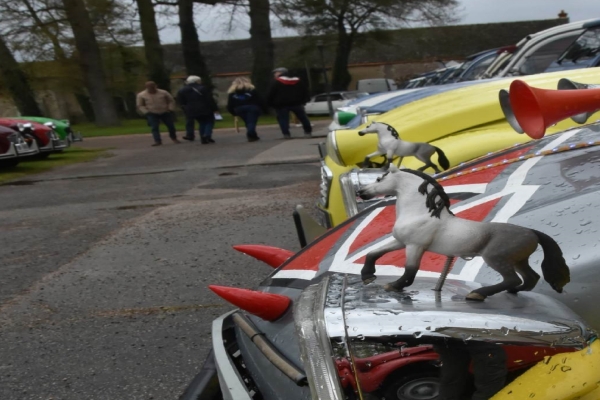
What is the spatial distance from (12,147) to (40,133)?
172cm

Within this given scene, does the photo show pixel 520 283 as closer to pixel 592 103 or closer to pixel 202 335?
pixel 592 103

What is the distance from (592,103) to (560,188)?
0.33m

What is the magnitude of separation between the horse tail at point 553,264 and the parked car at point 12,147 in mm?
10907

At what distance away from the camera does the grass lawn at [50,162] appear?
38.1 ft

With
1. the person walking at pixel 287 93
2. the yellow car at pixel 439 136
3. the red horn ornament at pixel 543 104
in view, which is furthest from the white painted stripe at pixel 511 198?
the person walking at pixel 287 93

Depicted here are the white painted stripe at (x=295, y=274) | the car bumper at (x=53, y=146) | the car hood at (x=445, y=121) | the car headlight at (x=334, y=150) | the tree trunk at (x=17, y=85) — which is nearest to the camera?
the white painted stripe at (x=295, y=274)

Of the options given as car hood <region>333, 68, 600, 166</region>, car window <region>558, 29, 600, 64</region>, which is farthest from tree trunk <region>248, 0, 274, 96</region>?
car hood <region>333, 68, 600, 166</region>

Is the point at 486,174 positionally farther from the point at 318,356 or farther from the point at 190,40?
the point at 190,40

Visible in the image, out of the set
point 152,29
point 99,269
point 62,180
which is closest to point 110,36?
point 152,29

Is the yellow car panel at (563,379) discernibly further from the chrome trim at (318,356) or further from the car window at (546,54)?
the car window at (546,54)

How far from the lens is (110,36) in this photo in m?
27.5

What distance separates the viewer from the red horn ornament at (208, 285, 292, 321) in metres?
1.75

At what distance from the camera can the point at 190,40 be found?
95.0 ft

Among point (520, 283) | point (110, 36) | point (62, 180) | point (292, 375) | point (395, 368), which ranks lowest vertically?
point (62, 180)
